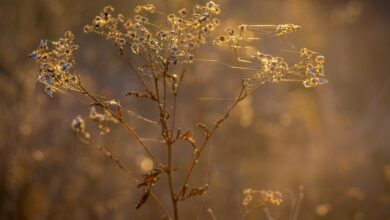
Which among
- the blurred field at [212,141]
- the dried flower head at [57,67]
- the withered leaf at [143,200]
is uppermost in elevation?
the blurred field at [212,141]

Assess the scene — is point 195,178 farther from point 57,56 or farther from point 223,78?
point 57,56

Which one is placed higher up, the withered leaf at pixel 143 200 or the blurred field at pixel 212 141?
the blurred field at pixel 212 141

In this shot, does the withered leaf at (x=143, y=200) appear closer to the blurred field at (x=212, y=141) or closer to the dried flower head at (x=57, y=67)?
the dried flower head at (x=57, y=67)

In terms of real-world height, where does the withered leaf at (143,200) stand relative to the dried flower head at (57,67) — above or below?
below

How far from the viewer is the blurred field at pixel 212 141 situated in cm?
502

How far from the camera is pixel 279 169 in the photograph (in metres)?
6.58

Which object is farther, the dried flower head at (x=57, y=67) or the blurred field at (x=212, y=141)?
the blurred field at (x=212, y=141)

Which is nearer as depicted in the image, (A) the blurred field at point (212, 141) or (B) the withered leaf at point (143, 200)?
(B) the withered leaf at point (143, 200)

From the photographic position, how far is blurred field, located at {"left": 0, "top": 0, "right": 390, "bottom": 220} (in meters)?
5.02

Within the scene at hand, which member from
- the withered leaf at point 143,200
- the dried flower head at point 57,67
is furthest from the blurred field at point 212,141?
the dried flower head at point 57,67

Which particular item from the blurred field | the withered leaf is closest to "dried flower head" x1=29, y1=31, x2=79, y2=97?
the withered leaf

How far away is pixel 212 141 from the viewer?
6145 mm

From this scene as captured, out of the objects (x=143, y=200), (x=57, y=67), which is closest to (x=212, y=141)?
(x=143, y=200)

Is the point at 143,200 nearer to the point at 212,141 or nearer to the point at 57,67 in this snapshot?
the point at 57,67
